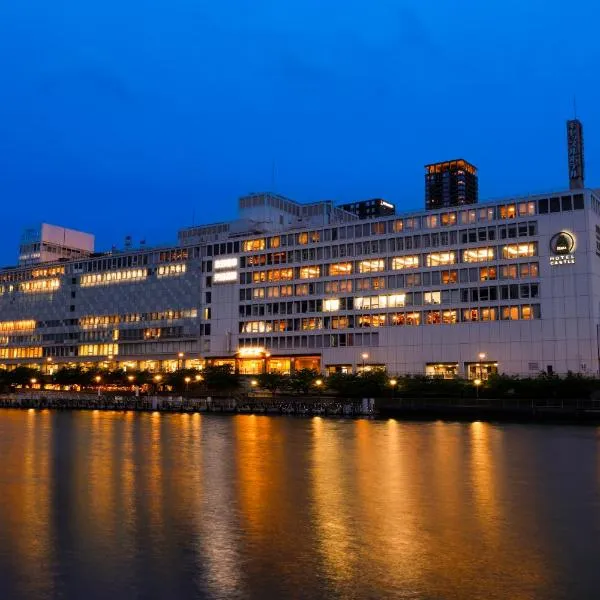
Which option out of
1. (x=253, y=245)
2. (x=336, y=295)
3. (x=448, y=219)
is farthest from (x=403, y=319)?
(x=253, y=245)

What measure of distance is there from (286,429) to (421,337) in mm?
67077

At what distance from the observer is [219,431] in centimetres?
7175

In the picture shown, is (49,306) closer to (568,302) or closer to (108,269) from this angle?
(108,269)

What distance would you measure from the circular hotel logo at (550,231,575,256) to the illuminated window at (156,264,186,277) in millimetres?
85936

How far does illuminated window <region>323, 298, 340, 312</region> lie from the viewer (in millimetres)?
148625

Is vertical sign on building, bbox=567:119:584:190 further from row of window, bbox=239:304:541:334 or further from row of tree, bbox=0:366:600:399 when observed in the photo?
row of tree, bbox=0:366:600:399

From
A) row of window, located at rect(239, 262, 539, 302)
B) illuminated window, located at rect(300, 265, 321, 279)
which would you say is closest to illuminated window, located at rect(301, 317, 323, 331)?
row of window, located at rect(239, 262, 539, 302)

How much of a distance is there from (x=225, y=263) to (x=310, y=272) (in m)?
22.7

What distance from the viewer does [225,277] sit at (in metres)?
162

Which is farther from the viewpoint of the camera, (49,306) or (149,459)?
(49,306)

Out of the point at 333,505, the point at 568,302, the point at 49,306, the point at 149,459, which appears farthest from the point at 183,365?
the point at 333,505

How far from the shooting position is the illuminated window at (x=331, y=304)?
148625 mm

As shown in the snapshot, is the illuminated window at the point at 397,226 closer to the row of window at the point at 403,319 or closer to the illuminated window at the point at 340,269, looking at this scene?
the illuminated window at the point at 340,269

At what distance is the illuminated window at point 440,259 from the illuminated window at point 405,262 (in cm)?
263
